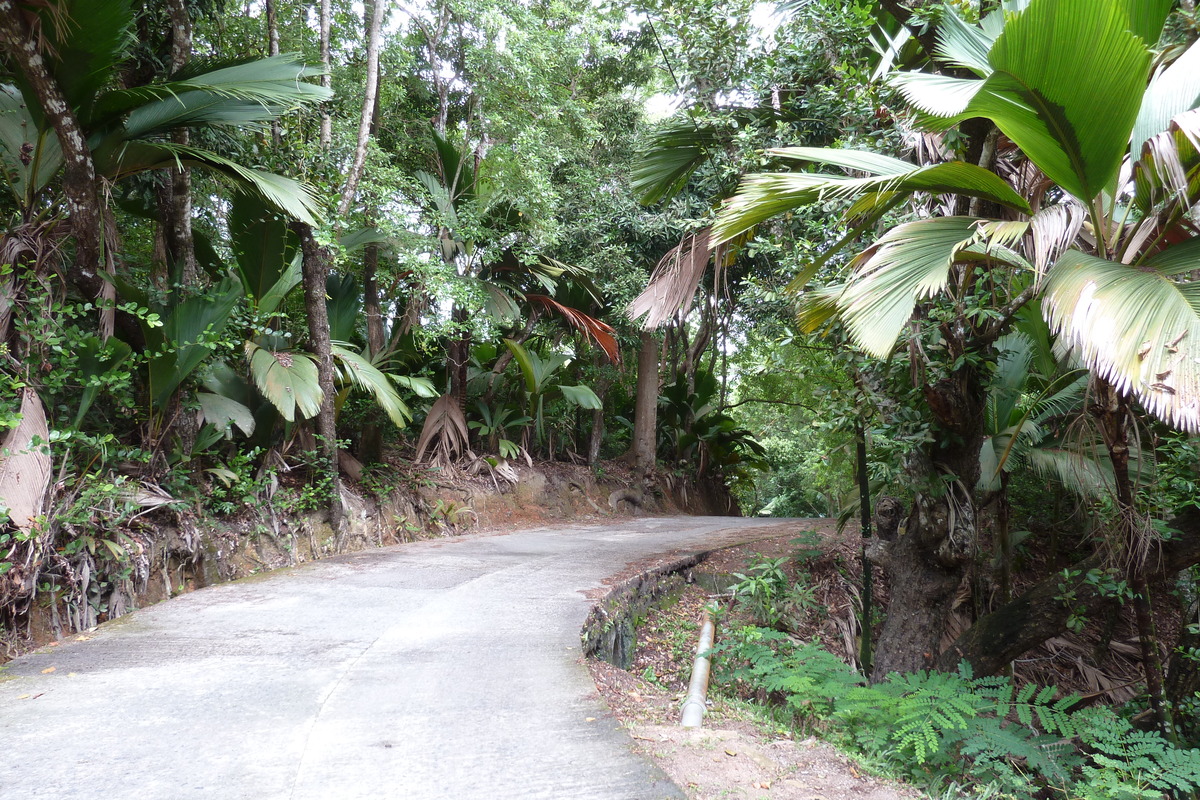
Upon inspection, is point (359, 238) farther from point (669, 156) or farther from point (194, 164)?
point (669, 156)

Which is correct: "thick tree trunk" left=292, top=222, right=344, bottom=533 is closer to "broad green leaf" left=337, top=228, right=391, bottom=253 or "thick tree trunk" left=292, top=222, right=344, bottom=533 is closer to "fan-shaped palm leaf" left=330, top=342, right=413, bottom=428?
"fan-shaped palm leaf" left=330, top=342, right=413, bottom=428

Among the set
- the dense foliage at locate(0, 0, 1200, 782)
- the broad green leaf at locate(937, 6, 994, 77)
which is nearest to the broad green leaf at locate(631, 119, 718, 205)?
the dense foliage at locate(0, 0, 1200, 782)

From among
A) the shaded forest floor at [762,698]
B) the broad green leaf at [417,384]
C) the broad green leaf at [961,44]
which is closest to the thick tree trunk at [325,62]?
the broad green leaf at [417,384]

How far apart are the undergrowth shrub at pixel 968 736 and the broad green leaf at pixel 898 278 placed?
188 cm

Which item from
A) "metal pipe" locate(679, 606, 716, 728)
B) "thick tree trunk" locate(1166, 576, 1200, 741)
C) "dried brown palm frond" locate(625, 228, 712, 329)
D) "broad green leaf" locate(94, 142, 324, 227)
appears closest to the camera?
"metal pipe" locate(679, 606, 716, 728)

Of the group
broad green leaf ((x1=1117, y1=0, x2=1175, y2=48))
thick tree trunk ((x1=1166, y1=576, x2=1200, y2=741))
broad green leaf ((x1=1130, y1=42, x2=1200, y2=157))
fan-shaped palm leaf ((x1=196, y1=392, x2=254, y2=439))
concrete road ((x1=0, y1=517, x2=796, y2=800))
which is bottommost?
thick tree trunk ((x1=1166, y1=576, x2=1200, y2=741))

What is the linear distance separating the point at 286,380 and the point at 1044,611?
6.23m

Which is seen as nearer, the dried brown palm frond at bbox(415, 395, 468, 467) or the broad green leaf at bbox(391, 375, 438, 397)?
the broad green leaf at bbox(391, 375, 438, 397)

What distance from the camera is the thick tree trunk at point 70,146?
13.7ft

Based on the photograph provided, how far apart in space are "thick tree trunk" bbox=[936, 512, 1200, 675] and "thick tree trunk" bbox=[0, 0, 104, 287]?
6.81 meters

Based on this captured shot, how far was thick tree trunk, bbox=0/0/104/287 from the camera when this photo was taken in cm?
419

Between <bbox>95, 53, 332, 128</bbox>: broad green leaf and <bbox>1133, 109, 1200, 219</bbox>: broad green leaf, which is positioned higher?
<bbox>95, 53, 332, 128</bbox>: broad green leaf

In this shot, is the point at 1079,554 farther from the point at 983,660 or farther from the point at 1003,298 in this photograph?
the point at 1003,298

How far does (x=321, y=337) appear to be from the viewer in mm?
6898
